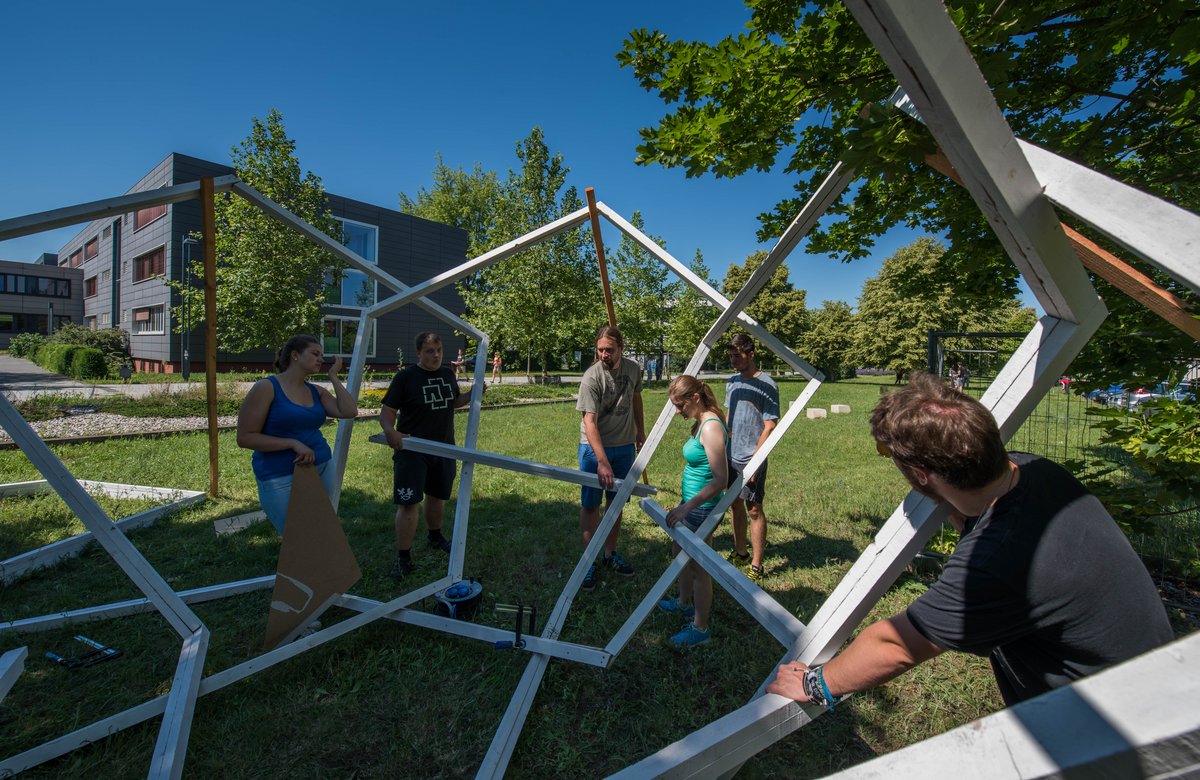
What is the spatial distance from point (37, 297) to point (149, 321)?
26.6 metres

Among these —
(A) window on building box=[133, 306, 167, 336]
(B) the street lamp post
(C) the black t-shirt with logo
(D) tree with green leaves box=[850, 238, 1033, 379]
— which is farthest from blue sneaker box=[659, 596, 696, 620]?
(D) tree with green leaves box=[850, 238, 1033, 379]

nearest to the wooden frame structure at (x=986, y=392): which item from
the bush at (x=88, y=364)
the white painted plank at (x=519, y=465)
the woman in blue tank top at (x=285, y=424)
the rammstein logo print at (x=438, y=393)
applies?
the white painted plank at (x=519, y=465)

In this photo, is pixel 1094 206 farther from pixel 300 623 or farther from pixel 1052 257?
pixel 300 623

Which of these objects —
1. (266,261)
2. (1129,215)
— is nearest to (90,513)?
(1129,215)

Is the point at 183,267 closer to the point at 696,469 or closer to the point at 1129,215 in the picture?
the point at 696,469

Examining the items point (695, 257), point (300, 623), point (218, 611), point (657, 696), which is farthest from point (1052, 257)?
point (695, 257)

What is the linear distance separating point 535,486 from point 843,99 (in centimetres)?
610

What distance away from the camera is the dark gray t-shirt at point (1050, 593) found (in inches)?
50.1

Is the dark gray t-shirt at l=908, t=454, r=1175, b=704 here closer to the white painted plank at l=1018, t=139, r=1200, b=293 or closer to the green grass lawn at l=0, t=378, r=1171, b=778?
the white painted plank at l=1018, t=139, r=1200, b=293

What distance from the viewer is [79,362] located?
68.6 feet

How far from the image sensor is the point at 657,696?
122 inches

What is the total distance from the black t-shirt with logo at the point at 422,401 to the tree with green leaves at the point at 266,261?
1406 centimetres

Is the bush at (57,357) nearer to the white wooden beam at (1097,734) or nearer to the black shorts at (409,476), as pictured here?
the black shorts at (409,476)

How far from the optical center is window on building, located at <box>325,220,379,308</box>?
72.8 ft
